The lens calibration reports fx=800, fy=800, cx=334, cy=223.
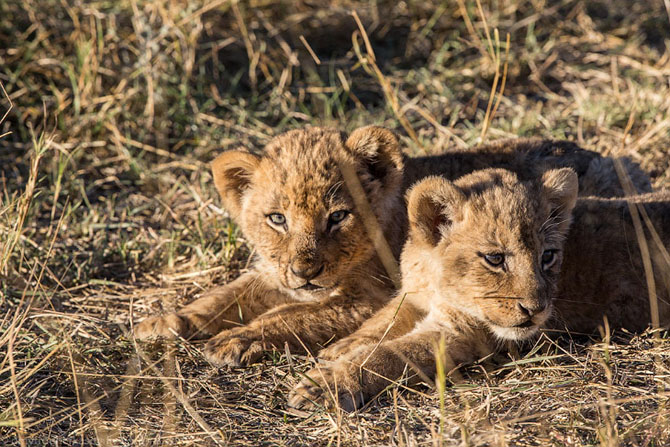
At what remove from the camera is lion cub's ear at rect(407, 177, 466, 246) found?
4.28 metres

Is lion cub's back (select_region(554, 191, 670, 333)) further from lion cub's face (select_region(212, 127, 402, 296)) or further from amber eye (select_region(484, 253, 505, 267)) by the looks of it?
lion cub's face (select_region(212, 127, 402, 296))

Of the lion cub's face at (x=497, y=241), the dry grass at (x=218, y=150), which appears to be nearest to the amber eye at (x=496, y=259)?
the lion cub's face at (x=497, y=241)

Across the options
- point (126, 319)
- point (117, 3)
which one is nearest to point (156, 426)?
point (126, 319)

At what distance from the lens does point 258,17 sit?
8.16m

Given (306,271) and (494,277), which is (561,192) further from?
(306,271)

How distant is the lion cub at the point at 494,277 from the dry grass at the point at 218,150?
16 centimetres

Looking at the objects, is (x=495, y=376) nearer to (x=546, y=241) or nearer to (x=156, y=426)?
(x=546, y=241)

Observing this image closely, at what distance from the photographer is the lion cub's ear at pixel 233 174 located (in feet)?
16.4

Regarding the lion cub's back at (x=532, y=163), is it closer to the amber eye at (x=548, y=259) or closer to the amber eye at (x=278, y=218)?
the amber eye at (x=278, y=218)

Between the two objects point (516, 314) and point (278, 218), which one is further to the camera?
point (278, 218)

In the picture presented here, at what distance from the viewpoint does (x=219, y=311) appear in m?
5.12

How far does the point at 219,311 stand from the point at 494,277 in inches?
73.8

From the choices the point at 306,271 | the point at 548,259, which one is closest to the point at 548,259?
the point at 548,259

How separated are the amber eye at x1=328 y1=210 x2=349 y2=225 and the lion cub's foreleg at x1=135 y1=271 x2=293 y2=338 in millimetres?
792
